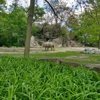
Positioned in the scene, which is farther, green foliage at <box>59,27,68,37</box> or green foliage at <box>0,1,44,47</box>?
green foliage at <box>59,27,68,37</box>

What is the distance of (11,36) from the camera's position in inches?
1182

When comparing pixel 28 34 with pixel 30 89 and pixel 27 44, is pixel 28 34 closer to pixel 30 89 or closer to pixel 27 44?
pixel 27 44

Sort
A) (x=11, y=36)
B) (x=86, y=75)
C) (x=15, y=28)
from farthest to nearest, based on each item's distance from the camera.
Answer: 1. (x=11, y=36)
2. (x=15, y=28)
3. (x=86, y=75)

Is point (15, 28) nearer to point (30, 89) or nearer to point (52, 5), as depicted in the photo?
point (52, 5)

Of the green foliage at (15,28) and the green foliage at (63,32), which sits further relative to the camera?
the green foliage at (63,32)

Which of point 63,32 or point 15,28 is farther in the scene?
point 63,32

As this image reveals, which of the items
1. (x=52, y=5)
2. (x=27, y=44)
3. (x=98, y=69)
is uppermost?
(x=52, y=5)

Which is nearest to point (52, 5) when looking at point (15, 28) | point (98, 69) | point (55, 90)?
point (98, 69)

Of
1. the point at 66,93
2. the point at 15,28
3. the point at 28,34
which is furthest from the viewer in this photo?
the point at 15,28

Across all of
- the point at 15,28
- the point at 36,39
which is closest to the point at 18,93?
the point at 15,28

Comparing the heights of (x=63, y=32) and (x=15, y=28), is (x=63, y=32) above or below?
below

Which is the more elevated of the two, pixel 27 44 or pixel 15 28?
pixel 15 28

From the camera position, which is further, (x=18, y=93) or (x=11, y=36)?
(x=11, y=36)

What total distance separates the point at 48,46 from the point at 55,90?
21.6 m
